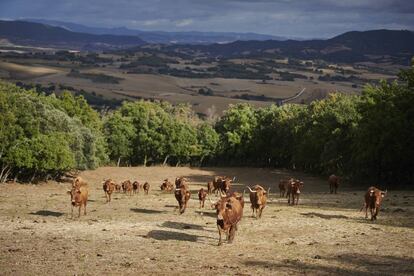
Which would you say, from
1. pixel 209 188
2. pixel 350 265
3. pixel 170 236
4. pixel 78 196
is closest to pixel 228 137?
pixel 209 188

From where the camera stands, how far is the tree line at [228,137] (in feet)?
165

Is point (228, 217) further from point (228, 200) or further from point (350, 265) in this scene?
point (350, 265)

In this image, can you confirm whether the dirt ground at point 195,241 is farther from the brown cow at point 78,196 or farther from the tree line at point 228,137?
the tree line at point 228,137

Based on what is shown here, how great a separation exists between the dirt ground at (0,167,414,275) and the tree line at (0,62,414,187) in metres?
18.3

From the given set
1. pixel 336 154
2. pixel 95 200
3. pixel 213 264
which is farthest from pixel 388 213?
pixel 336 154

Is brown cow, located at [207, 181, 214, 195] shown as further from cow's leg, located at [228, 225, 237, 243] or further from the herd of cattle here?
cow's leg, located at [228, 225, 237, 243]

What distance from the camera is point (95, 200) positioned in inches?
1447

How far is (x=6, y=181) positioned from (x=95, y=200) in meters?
18.8

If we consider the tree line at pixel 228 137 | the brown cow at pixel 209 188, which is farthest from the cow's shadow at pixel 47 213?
the tree line at pixel 228 137

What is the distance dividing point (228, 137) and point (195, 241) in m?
71.8

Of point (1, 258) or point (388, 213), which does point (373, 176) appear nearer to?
point (388, 213)

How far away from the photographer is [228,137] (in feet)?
305

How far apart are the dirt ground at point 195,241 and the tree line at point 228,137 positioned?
18263mm

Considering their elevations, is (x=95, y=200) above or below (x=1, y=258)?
below
